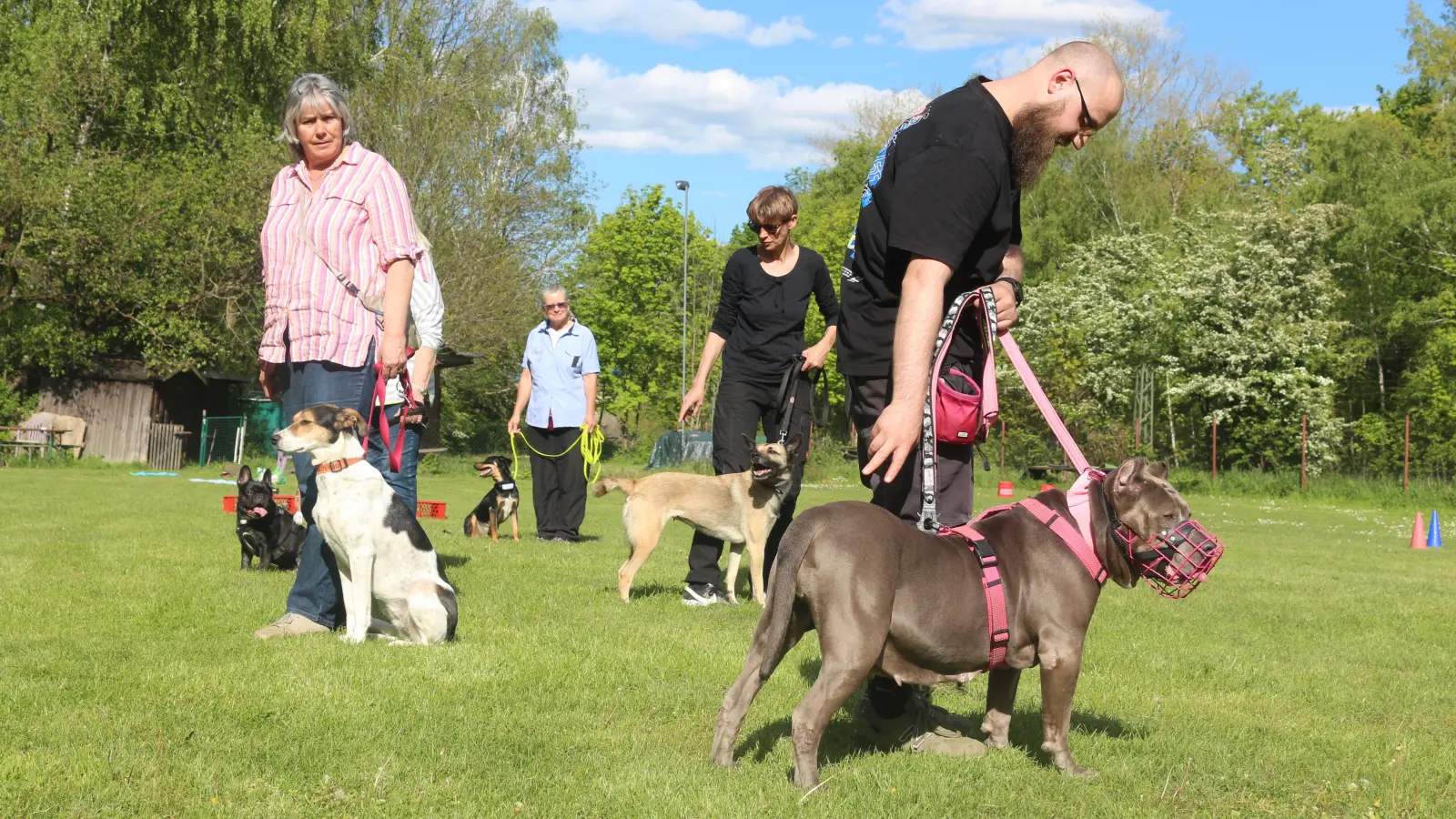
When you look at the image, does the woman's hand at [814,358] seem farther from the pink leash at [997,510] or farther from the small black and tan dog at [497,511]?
the small black and tan dog at [497,511]

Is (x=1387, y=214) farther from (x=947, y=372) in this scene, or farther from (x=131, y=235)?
(x=947, y=372)

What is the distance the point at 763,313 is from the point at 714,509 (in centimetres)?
153

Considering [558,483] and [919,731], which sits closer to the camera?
[919,731]

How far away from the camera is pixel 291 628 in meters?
6.27

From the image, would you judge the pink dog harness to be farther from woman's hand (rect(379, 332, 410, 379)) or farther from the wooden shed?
the wooden shed

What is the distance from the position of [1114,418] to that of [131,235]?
27.1m

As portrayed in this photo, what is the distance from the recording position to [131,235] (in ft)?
88.0

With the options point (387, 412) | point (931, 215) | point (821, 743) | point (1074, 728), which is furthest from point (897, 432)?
point (387, 412)

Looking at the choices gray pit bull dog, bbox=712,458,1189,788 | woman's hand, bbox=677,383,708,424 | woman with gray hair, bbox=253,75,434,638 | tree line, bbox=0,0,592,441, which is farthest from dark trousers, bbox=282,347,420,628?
tree line, bbox=0,0,592,441

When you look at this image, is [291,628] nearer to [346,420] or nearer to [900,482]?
[346,420]

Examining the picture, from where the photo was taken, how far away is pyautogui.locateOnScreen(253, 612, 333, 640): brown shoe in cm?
614

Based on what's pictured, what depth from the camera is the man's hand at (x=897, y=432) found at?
3.61 meters

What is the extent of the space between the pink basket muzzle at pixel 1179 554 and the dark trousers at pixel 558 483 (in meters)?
9.01

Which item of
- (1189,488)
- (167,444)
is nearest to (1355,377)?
(1189,488)
